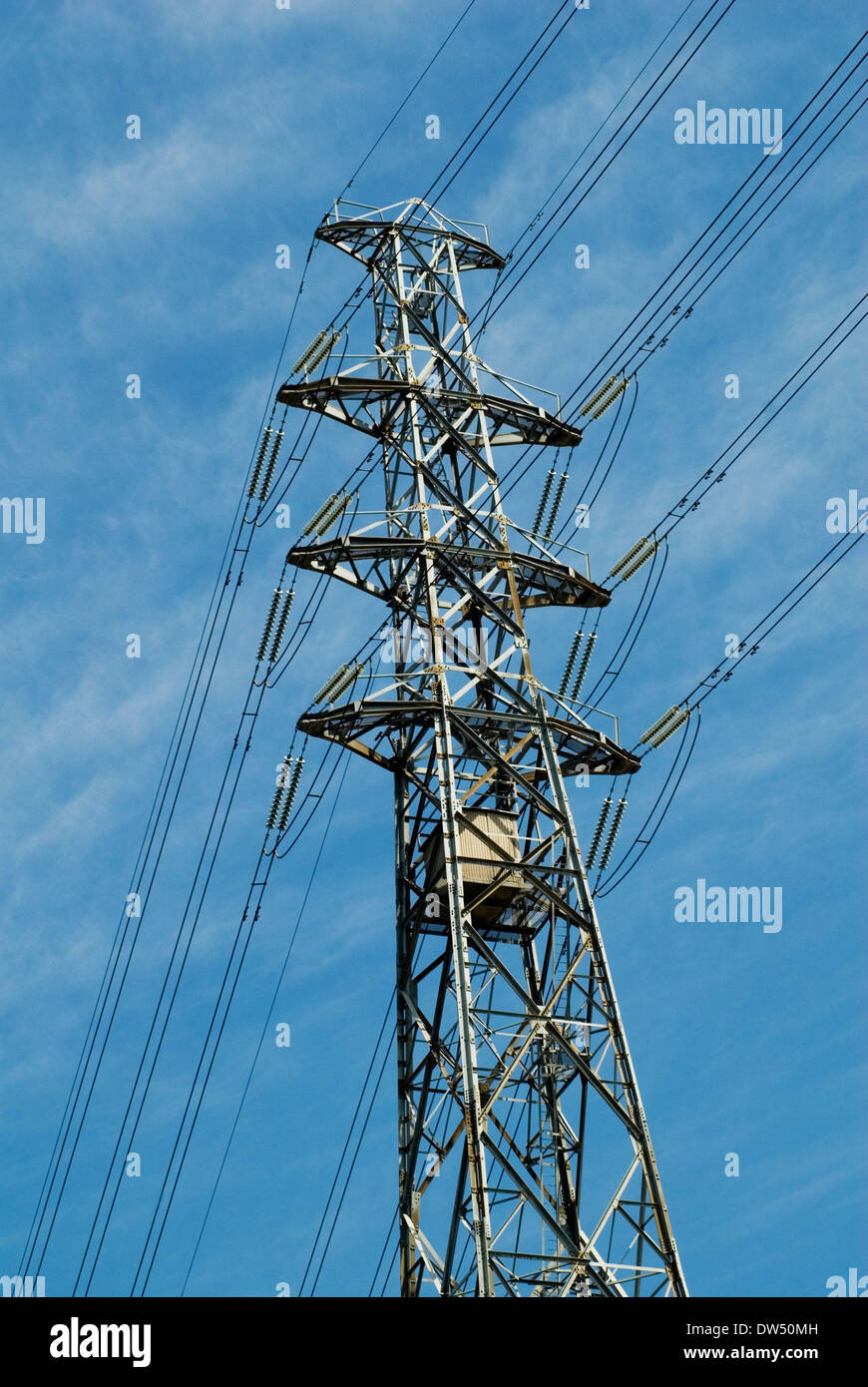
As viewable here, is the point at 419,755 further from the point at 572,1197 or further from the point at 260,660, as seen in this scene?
the point at 572,1197

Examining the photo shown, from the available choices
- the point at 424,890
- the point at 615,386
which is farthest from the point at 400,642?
the point at 615,386

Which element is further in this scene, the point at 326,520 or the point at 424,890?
the point at 326,520

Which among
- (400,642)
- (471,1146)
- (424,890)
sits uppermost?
(400,642)

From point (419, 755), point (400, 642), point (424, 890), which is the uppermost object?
point (400, 642)
